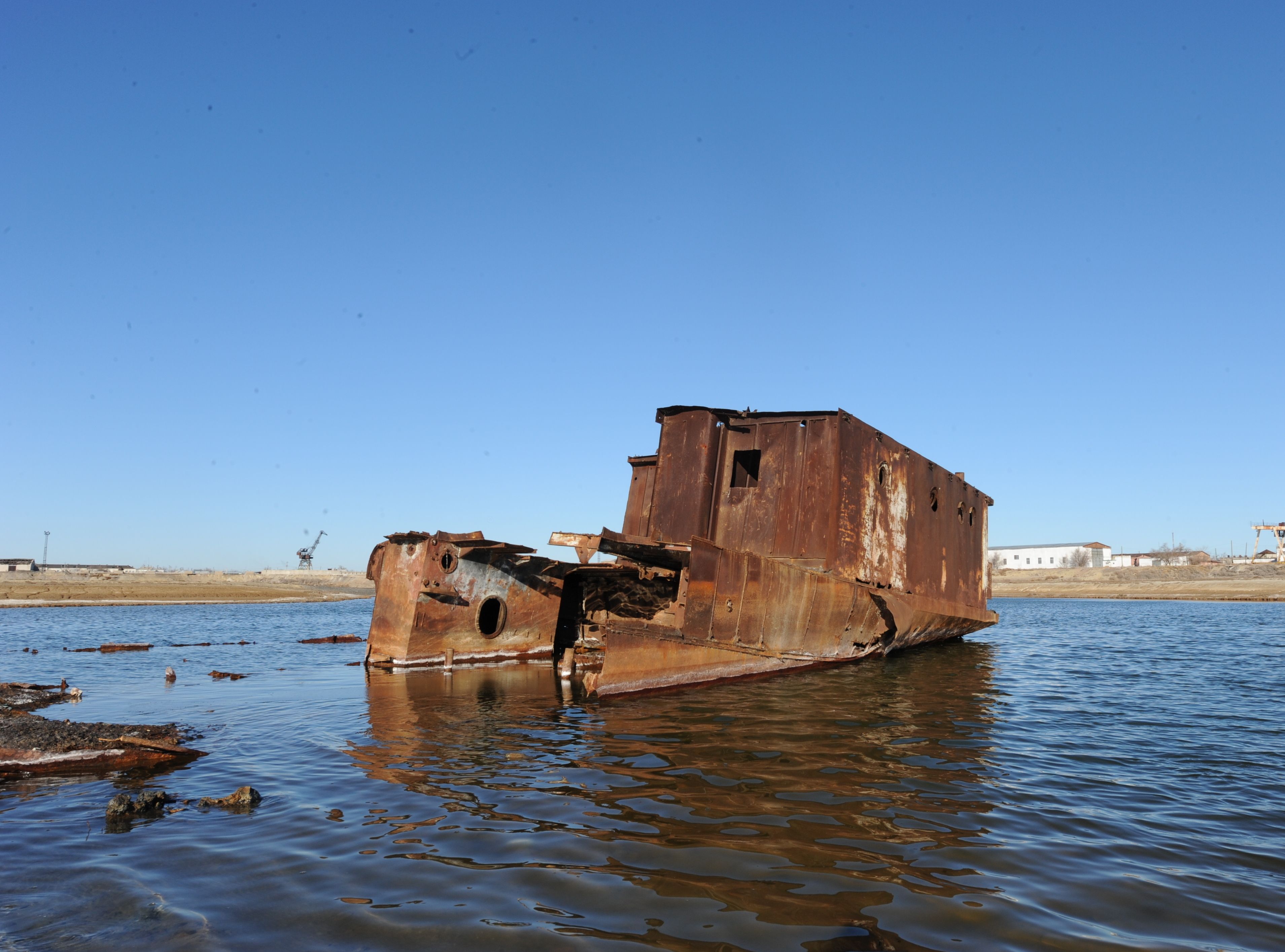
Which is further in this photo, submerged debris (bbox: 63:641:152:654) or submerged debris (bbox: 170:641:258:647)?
submerged debris (bbox: 170:641:258:647)

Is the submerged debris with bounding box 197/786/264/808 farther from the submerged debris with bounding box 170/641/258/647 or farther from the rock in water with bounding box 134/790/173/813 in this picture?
the submerged debris with bounding box 170/641/258/647

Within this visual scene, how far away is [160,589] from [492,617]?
47637mm

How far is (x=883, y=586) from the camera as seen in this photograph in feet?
42.9

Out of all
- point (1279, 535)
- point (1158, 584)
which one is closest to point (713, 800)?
point (1158, 584)

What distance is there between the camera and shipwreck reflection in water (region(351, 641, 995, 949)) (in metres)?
3.67

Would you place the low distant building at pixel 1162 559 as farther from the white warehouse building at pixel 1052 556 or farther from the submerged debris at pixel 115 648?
the submerged debris at pixel 115 648

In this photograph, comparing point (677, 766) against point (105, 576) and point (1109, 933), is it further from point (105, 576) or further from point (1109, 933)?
point (105, 576)

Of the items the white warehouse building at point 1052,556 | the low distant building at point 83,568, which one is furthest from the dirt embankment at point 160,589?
the white warehouse building at point 1052,556

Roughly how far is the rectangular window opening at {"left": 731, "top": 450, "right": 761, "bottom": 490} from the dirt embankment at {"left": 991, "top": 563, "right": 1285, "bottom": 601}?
4054cm

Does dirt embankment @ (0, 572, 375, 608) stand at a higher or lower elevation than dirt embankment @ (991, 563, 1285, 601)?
lower

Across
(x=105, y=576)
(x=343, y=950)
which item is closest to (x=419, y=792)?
(x=343, y=950)

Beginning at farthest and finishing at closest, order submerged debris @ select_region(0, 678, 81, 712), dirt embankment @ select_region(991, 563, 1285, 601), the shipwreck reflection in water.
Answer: dirt embankment @ select_region(991, 563, 1285, 601), submerged debris @ select_region(0, 678, 81, 712), the shipwreck reflection in water

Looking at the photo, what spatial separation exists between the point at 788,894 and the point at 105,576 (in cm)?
8441

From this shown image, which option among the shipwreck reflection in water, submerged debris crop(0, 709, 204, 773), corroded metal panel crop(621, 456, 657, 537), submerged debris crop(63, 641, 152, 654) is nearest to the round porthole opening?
corroded metal panel crop(621, 456, 657, 537)
